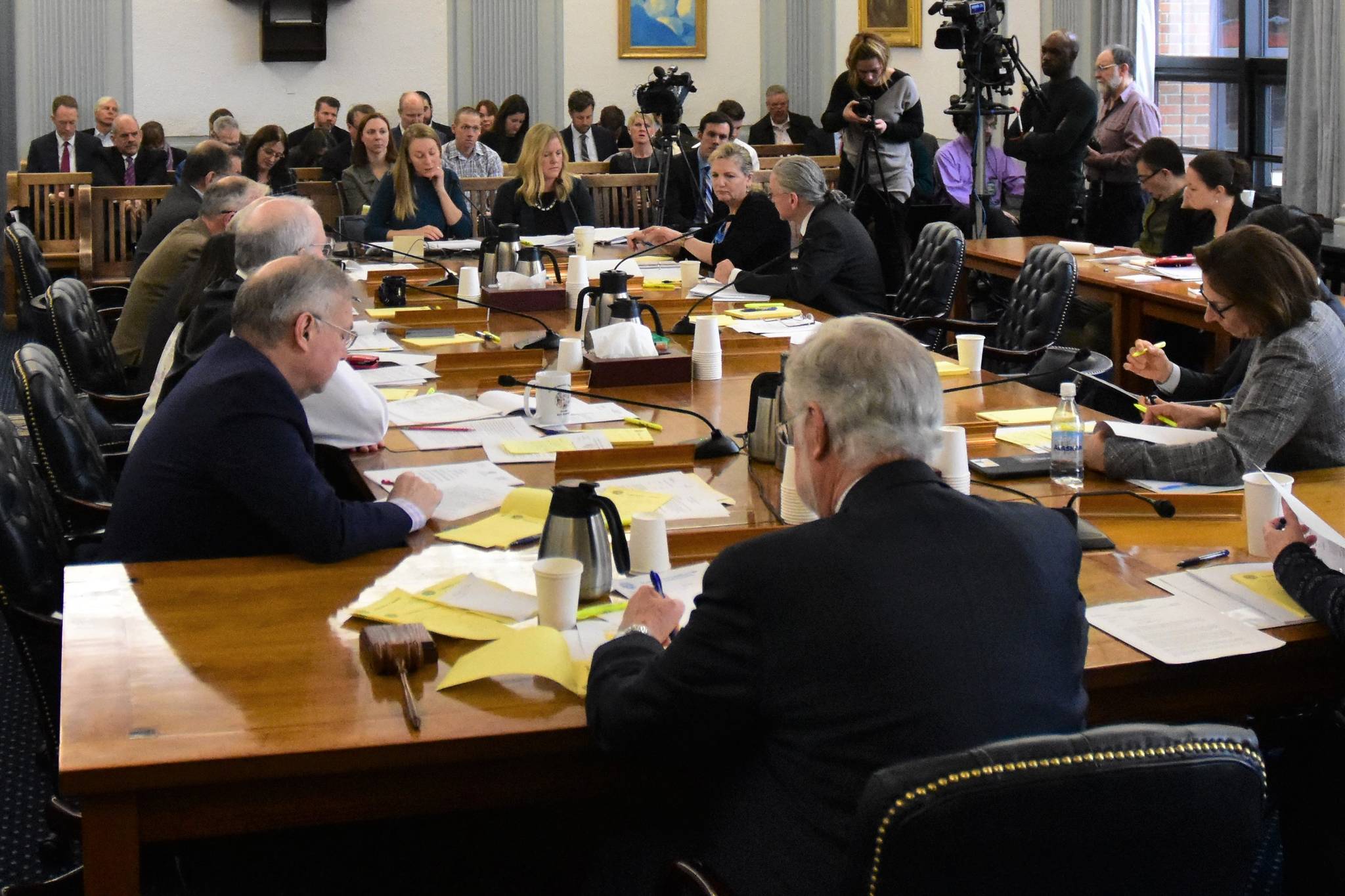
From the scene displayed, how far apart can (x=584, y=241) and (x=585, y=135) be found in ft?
16.6

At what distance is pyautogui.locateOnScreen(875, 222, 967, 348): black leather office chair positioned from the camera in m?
5.21

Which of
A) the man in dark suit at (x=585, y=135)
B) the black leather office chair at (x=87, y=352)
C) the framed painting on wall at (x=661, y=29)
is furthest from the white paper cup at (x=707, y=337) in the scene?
the framed painting on wall at (x=661, y=29)

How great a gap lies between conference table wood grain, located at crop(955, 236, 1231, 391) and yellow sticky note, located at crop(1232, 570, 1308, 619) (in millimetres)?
2807

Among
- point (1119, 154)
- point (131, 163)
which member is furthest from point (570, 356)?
point (131, 163)

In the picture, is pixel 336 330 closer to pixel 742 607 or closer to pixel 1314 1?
pixel 742 607

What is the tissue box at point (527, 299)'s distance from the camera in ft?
16.2

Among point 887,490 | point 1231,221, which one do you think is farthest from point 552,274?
point 887,490

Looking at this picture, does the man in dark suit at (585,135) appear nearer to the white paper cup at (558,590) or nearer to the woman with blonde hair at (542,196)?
the woman with blonde hair at (542,196)

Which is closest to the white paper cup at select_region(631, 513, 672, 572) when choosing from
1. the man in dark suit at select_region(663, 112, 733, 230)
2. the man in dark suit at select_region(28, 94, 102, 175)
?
the man in dark suit at select_region(663, 112, 733, 230)

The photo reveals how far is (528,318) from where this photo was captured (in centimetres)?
461

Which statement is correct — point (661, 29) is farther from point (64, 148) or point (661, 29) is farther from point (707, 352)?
point (707, 352)

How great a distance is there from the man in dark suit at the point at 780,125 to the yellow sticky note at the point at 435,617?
32.2 ft

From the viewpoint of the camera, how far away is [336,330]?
2.57m

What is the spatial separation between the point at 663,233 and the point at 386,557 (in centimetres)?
421
